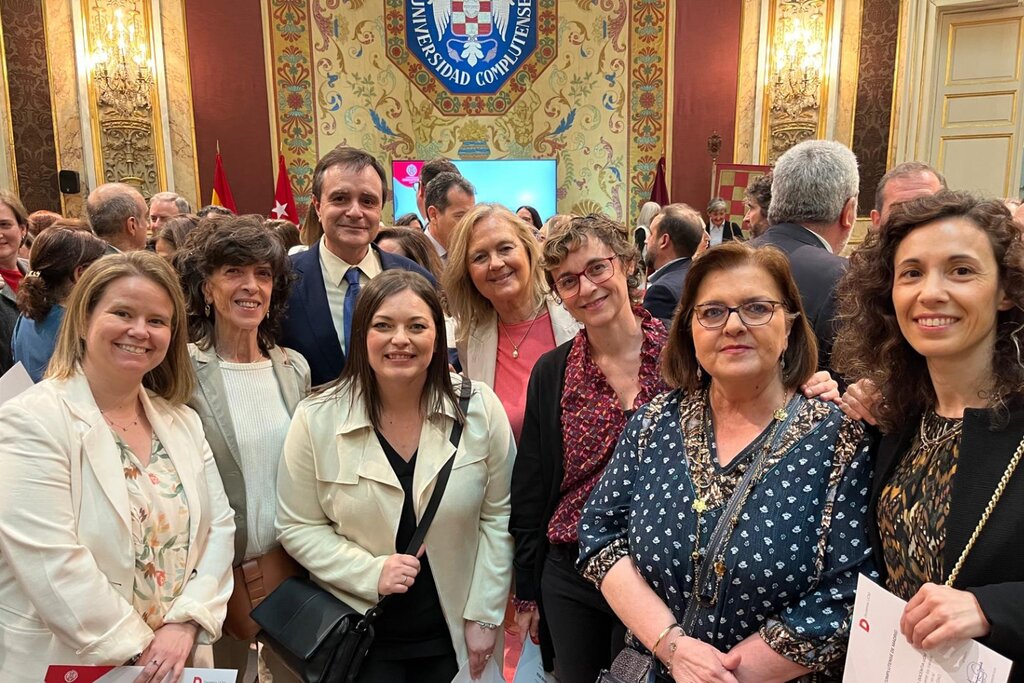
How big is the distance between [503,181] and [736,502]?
296 inches

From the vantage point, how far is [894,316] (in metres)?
1.47

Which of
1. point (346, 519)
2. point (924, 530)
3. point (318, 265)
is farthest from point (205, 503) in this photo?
point (924, 530)

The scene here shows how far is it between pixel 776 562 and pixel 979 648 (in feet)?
1.22

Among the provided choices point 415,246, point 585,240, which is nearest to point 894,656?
point 585,240

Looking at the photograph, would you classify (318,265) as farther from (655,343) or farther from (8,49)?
(8,49)

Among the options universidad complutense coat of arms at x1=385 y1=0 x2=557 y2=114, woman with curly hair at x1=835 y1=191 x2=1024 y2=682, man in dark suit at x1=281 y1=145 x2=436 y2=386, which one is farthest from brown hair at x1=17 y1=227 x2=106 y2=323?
universidad complutense coat of arms at x1=385 y1=0 x2=557 y2=114

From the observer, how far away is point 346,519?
195cm

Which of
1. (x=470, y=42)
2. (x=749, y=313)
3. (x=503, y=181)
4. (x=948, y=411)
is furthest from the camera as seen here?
(x=503, y=181)

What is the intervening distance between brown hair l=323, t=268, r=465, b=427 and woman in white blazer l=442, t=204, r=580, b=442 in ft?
1.45

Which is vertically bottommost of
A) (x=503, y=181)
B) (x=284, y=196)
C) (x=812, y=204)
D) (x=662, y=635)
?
(x=662, y=635)

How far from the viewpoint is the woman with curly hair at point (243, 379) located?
204cm

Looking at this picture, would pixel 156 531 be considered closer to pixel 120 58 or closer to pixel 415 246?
pixel 415 246

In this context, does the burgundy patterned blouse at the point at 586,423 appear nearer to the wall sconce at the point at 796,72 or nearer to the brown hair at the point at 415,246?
the brown hair at the point at 415,246

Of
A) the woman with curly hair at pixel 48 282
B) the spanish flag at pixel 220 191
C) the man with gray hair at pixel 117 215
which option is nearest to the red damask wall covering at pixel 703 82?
the spanish flag at pixel 220 191
